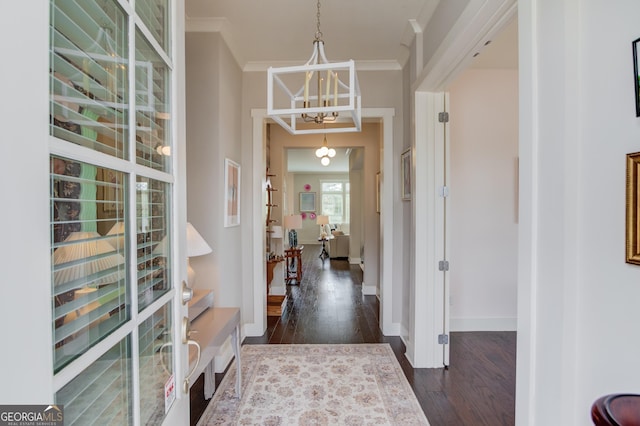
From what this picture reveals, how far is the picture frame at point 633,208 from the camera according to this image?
34.1 inches

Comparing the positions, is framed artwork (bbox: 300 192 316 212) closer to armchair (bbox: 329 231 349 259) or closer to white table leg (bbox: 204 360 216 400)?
armchair (bbox: 329 231 349 259)

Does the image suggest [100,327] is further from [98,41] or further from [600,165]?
[600,165]

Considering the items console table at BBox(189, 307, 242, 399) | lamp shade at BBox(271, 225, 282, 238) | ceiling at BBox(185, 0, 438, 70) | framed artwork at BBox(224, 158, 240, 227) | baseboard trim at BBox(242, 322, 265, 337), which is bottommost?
baseboard trim at BBox(242, 322, 265, 337)

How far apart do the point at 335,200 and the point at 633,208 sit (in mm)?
11662

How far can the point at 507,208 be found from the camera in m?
3.55

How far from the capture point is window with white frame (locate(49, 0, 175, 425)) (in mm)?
584

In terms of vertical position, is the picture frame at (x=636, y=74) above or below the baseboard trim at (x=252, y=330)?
above

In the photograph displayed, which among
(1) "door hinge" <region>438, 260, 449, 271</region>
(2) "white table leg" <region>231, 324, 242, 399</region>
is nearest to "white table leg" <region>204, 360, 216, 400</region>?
(2) "white table leg" <region>231, 324, 242, 399</region>

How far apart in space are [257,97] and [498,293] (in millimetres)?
3538

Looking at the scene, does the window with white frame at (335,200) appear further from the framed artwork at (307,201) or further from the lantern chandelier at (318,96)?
the lantern chandelier at (318,96)

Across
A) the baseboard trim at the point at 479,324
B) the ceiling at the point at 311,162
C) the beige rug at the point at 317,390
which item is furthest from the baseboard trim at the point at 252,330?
the ceiling at the point at 311,162

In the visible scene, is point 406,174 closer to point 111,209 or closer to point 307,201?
point 111,209

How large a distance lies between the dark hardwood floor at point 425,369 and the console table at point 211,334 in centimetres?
24

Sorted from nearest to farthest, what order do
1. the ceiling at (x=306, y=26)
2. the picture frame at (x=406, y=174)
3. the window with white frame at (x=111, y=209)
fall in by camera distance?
1. the window with white frame at (x=111, y=209)
2. the ceiling at (x=306, y=26)
3. the picture frame at (x=406, y=174)
